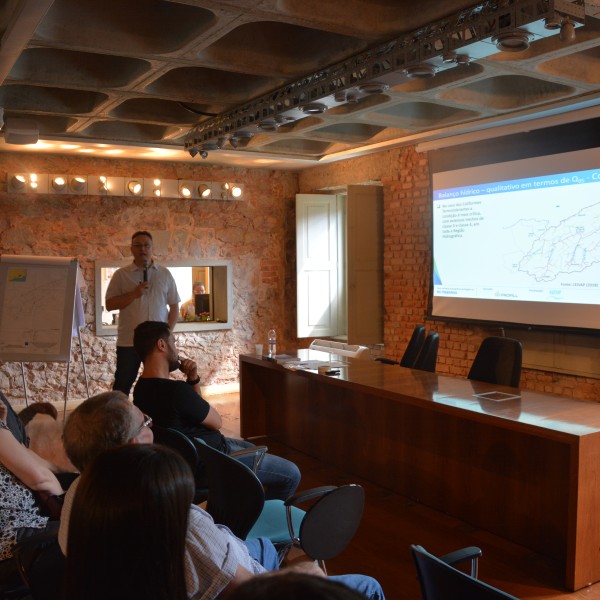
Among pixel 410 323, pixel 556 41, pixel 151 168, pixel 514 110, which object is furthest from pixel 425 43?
pixel 151 168

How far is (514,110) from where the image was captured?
5906 millimetres

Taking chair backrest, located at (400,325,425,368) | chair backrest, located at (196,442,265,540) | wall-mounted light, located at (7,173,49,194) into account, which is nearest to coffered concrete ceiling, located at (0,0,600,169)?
wall-mounted light, located at (7,173,49,194)

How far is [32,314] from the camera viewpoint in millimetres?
6059

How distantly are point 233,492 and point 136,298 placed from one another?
3.54 metres

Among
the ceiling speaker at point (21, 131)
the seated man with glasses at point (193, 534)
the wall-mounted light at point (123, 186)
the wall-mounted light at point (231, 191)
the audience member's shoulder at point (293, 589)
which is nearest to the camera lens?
the audience member's shoulder at point (293, 589)

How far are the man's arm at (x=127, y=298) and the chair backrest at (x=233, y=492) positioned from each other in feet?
10.5

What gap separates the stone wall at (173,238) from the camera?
7680 millimetres

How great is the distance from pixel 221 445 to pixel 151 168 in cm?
552

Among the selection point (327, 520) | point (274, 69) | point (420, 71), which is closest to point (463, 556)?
point (327, 520)

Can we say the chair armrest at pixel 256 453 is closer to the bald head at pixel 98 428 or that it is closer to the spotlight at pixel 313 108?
the bald head at pixel 98 428

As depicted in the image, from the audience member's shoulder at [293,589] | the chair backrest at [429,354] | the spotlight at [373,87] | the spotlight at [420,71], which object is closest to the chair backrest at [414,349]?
the chair backrest at [429,354]

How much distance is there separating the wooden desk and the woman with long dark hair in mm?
2325

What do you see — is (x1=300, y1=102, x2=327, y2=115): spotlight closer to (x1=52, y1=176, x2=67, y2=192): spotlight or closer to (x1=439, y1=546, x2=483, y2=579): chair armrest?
(x1=52, y1=176, x2=67, y2=192): spotlight

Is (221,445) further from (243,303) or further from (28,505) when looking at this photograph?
(243,303)
